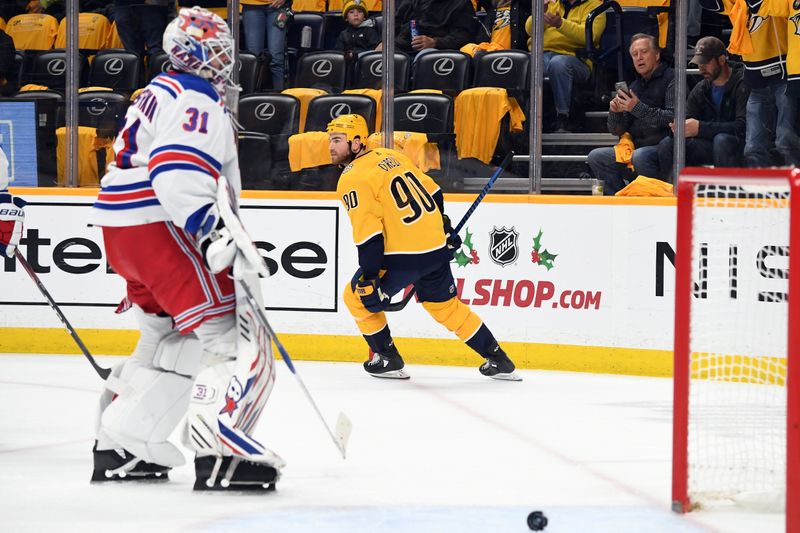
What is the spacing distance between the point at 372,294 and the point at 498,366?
65 centimetres

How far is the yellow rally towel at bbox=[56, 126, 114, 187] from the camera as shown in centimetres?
642

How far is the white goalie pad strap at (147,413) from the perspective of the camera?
330 cm

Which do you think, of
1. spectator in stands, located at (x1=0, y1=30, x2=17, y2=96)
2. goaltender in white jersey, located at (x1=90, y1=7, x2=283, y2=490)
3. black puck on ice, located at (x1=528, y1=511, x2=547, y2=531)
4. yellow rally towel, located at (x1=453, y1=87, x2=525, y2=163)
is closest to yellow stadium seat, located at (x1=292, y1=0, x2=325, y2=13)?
yellow rally towel, located at (x1=453, y1=87, x2=525, y2=163)

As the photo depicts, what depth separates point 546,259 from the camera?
5.90m

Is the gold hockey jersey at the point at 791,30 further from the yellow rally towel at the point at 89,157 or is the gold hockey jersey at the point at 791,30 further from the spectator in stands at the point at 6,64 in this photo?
the spectator in stands at the point at 6,64

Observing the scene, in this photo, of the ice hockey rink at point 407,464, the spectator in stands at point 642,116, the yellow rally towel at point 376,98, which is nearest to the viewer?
the ice hockey rink at point 407,464

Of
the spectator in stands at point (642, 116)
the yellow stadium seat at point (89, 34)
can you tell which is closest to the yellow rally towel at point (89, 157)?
A: the yellow stadium seat at point (89, 34)

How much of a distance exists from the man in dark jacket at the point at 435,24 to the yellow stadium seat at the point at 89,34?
155cm

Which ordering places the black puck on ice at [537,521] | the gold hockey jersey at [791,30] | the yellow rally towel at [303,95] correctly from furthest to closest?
the yellow rally towel at [303,95] < the gold hockey jersey at [791,30] < the black puck on ice at [537,521]

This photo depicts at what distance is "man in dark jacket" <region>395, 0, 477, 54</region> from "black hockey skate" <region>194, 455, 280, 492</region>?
3.45 m

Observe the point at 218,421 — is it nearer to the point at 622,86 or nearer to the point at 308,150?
the point at 308,150

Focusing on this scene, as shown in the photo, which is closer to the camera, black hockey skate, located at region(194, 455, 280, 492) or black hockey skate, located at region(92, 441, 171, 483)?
black hockey skate, located at region(194, 455, 280, 492)

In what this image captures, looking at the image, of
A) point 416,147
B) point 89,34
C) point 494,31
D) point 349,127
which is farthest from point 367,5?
point 89,34

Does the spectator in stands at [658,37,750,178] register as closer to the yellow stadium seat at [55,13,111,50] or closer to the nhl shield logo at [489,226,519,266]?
the nhl shield logo at [489,226,519,266]
